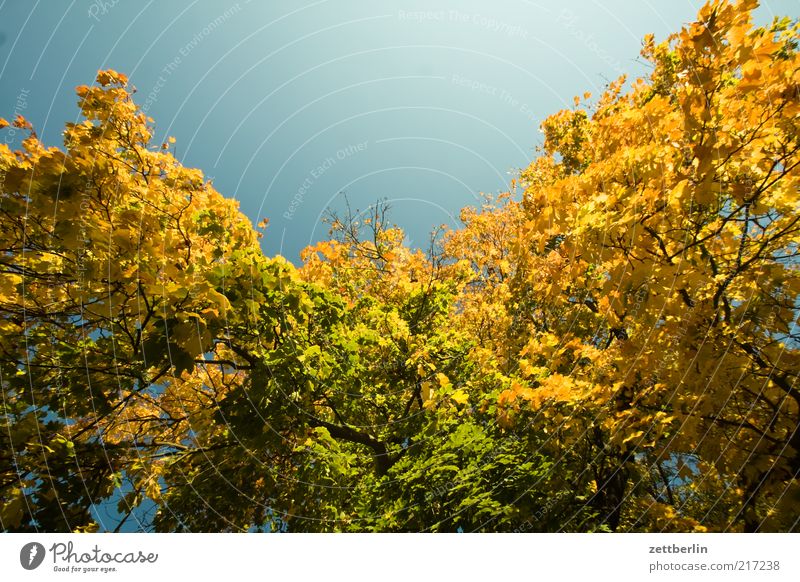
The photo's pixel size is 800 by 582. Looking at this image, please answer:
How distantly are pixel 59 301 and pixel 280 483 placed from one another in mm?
5044

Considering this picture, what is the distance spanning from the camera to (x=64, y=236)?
356 cm

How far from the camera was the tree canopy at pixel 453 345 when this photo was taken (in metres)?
3.06

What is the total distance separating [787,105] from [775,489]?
3.82m

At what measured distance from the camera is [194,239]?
5492 millimetres

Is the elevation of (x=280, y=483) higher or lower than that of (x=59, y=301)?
lower

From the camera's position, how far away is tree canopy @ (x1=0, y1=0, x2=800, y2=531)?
121 inches

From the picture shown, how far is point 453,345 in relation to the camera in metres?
8.69

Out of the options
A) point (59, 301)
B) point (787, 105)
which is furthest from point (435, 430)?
point (59, 301)

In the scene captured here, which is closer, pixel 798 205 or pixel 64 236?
pixel 798 205
